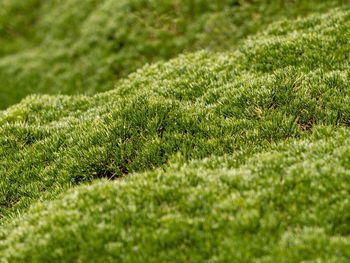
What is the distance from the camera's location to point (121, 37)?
17.9 metres

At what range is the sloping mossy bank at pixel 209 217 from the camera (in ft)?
14.5

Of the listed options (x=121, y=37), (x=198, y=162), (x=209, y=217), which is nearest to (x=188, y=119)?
(x=198, y=162)

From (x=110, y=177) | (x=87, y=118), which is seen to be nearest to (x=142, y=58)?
(x=87, y=118)

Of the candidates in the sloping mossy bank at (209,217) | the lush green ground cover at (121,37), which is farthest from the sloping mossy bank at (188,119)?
the lush green ground cover at (121,37)

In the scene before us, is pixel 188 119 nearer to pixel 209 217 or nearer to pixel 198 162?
pixel 198 162

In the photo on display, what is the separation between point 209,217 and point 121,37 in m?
15.3

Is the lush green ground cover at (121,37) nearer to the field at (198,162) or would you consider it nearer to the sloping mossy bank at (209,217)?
the field at (198,162)

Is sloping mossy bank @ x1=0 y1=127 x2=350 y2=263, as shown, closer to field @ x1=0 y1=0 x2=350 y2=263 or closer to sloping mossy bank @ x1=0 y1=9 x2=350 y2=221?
field @ x1=0 y1=0 x2=350 y2=263

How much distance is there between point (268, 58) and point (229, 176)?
16.7 feet

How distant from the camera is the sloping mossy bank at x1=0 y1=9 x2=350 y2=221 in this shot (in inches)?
268

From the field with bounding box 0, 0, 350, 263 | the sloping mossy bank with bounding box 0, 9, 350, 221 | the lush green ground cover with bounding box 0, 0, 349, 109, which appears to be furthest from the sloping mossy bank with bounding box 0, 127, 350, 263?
the lush green ground cover with bounding box 0, 0, 349, 109

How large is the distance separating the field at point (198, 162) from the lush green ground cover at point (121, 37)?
580 cm

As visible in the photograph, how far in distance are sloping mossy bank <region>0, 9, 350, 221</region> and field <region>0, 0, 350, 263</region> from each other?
0.03m

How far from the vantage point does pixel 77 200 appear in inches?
214
